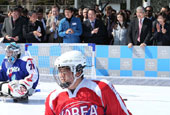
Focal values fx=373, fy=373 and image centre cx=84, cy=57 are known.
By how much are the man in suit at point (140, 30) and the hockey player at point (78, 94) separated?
16.2 feet

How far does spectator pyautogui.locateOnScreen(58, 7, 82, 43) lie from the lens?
7711 mm

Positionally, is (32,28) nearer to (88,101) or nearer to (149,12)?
(149,12)

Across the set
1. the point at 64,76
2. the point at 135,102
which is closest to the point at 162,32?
the point at 135,102

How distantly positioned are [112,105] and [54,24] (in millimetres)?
5782

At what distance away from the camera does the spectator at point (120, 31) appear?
7760 millimetres

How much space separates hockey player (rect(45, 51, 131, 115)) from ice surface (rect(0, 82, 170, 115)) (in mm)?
2728

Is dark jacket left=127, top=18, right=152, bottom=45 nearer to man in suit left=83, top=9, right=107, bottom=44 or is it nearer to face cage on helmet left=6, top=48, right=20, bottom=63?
→ man in suit left=83, top=9, right=107, bottom=44

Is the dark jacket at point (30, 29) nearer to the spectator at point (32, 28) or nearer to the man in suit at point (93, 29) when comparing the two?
the spectator at point (32, 28)

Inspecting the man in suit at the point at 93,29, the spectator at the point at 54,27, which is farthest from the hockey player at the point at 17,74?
the spectator at the point at 54,27

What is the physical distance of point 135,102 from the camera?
20.4 ft

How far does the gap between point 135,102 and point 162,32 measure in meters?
2.03

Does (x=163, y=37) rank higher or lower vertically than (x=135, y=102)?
higher

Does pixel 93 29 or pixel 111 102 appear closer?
pixel 111 102

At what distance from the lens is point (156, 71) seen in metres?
7.60
